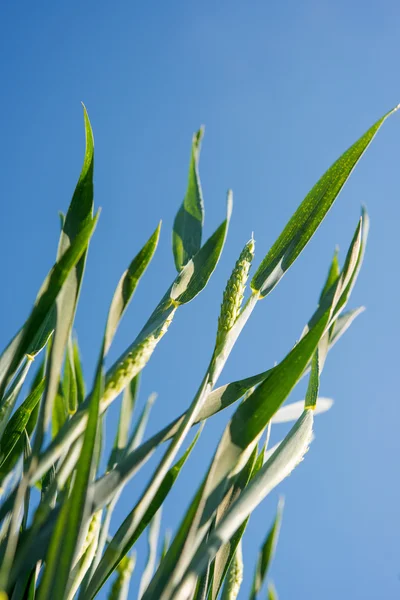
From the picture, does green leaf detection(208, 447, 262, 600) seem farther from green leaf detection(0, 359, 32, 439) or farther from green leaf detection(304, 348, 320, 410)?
green leaf detection(0, 359, 32, 439)

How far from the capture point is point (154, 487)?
1.38ft

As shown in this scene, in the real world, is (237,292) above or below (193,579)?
above

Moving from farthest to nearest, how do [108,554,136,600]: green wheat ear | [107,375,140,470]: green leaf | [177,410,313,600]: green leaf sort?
[107,375,140,470]: green leaf
[108,554,136,600]: green wheat ear
[177,410,313,600]: green leaf

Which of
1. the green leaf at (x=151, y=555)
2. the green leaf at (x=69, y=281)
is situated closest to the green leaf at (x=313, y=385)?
the green leaf at (x=69, y=281)

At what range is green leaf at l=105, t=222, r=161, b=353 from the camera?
46 centimetres

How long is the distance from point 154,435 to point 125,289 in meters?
0.13

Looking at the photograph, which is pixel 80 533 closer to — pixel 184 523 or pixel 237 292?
pixel 184 523

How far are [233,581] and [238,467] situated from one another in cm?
25

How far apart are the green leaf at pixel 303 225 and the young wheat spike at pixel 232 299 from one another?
5cm

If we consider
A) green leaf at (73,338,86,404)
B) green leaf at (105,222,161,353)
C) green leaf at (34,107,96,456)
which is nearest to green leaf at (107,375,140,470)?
green leaf at (73,338,86,404)

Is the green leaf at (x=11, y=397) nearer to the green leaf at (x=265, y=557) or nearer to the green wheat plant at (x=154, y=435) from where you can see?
the green wheat plant at (x=154, y=435)

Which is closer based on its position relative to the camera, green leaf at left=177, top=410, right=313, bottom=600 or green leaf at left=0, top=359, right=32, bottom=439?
green leaf at left=177, top=410, right=313, bottom=600

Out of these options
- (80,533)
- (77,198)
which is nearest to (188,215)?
(77,198)

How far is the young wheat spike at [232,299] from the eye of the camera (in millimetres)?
501
